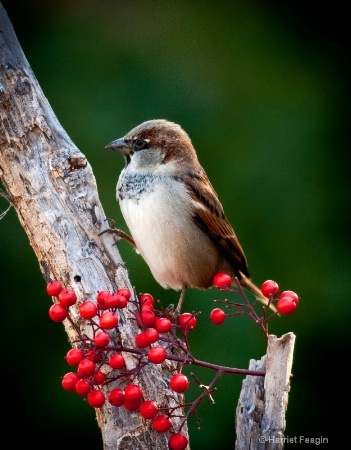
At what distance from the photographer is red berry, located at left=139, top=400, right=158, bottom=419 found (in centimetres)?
212

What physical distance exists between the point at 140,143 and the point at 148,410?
1.37 meters

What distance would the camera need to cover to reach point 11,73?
97.3 inches

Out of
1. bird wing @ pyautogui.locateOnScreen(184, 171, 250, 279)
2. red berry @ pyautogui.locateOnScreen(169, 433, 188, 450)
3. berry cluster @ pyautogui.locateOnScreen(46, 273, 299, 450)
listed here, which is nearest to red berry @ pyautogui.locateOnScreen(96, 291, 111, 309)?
berry cluster @ pyautogui.locateOnScreen(46, 273, 299, 450)

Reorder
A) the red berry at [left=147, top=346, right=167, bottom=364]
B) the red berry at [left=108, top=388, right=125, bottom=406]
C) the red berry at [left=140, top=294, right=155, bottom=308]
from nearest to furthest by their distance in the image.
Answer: the red berry at [left=147, top=346, right=167, bottom=364] → the red berry at [left=108, top=388, right=125, bottom=406] → the red berry at [left=140, top=294, right=155, bottom=308]

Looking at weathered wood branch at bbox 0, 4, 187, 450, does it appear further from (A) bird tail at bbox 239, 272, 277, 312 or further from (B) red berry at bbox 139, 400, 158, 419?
(A) bird tail at bbox 239, 272, 277, 312

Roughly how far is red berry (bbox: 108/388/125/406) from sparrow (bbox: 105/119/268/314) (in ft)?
3.12

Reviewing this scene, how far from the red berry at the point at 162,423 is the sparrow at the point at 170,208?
38.2 inches

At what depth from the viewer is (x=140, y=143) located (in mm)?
3131

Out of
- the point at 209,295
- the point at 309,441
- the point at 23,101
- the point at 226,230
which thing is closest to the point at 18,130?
the point at 23,101

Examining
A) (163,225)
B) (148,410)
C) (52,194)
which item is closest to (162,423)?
(148,410)

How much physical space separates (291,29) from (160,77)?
844 mm

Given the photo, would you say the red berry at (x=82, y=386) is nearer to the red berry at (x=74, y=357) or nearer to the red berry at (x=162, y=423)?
the red berry at (x=74, y=357)

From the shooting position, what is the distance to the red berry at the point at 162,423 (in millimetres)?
2146

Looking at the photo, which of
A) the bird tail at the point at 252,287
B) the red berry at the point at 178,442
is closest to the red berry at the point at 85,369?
the red berry at the point at 178,442
